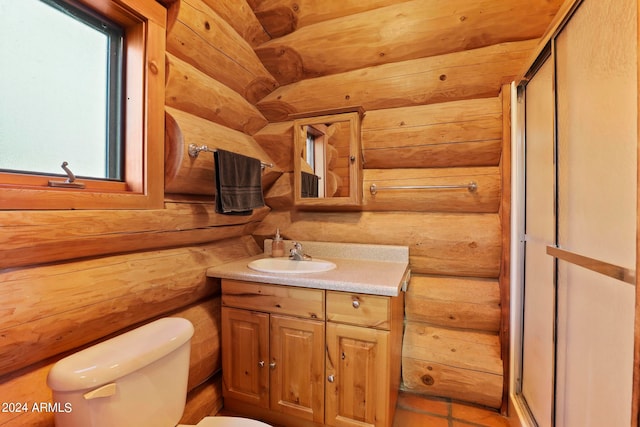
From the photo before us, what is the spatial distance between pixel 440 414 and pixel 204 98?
92.4 inches

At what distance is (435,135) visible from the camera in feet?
6.04

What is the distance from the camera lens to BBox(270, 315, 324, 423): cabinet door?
1470mm

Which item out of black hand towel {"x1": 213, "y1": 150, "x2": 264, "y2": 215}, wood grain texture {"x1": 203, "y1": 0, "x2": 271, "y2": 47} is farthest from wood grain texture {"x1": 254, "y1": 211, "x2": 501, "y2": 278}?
wood grain texture {"x1": 203, "y1": 0, "x2": 271, "y2": 47}

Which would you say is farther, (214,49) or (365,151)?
(365,151)

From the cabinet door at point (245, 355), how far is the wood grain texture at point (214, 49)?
143cm

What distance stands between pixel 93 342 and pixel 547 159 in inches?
84.3

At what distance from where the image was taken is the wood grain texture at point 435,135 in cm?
176

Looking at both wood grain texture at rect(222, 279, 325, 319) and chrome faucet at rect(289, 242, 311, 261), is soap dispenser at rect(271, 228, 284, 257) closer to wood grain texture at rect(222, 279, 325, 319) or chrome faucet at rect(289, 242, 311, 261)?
chrome faucet at rect(289, 242, 311, 261)

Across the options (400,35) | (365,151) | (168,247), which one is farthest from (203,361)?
(400,35)

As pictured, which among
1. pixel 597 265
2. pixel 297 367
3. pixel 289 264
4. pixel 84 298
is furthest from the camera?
pixel 289 264

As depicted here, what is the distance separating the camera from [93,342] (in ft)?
3.86

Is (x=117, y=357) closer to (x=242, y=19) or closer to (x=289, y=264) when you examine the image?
(x=289, y=264)

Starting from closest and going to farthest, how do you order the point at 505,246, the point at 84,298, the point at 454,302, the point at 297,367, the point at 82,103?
1. the point at 84,298
2. the point at 82,103
3. the point at 297,367
4. the point at 505,246
5. the point at 454,302

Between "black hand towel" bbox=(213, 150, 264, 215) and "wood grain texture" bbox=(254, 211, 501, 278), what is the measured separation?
0.55 meters
